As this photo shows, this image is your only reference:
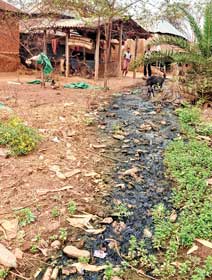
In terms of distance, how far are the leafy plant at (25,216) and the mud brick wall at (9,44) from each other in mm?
14447

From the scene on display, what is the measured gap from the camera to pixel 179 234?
12.5 feet

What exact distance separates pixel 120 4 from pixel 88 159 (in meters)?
8.01

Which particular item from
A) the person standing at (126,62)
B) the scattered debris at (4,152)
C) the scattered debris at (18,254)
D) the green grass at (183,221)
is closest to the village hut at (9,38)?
the person standing at (126,62)

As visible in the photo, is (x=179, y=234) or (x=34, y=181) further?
(x=34, y=181)

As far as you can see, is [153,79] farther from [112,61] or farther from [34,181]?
[112,61]

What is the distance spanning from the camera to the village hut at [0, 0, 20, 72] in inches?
655

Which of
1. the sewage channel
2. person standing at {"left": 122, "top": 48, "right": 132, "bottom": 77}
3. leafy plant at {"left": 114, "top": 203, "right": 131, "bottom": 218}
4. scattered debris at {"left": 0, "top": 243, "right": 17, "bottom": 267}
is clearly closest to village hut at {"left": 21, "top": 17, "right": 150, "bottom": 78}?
person standing at {"left": 122, "top": 48, "right": 132, "bottom": 77}

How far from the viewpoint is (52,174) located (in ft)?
16.7

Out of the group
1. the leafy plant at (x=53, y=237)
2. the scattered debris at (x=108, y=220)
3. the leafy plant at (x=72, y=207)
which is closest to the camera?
the leafy plant at (x=53, y=237)

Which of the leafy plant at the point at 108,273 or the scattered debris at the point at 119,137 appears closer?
the leafy plant at the point at 108,273

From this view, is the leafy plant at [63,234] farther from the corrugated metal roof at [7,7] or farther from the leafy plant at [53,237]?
the corrugated metal roof at [7,7]

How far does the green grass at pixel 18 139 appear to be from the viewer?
5.64 m

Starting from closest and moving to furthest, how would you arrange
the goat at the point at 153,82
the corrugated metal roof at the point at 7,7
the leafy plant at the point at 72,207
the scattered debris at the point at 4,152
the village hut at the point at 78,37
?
the leafy plant at the point at 72,207
the scattered debris at the point at 4,152
the goat at the point at 153,82
the village hut at the point at 78,37
the corrugated metal roof at the point at 7,7

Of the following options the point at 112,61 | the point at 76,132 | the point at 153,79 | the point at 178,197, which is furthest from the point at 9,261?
the point at 112,61
